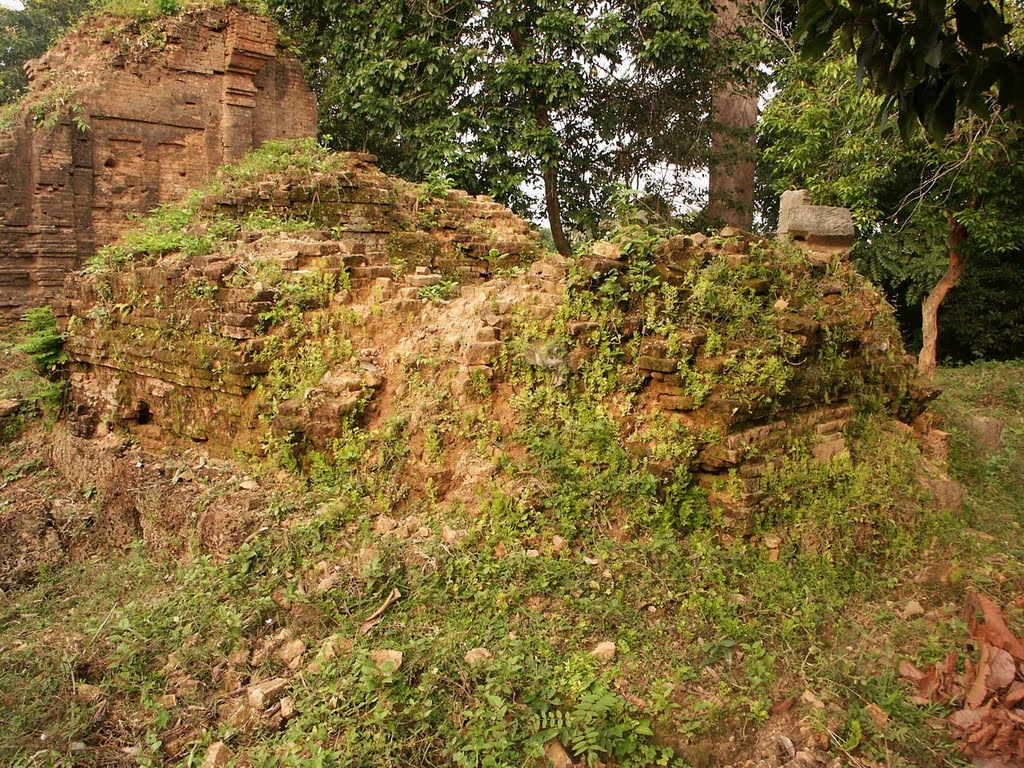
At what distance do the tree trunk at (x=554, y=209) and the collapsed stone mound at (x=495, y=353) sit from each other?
279 inches

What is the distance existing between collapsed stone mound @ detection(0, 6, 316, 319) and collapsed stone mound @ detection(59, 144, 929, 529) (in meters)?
5.07

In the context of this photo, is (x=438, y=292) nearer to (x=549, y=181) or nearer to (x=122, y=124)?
(x=549, y=181)

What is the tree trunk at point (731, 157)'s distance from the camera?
14070mm

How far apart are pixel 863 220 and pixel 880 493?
6.91 m

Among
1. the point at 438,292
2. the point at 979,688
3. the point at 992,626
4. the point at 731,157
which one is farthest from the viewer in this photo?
the point at 731,157

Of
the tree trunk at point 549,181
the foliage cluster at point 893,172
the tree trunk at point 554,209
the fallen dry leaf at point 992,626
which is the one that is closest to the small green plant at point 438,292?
the fallen dry leaf at point 992,626

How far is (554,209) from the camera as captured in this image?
13.4 meters

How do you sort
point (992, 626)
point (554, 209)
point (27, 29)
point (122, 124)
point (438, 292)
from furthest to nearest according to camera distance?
point (27, 29), point (554, 209), point (122, 124), point (438, 292), point (992, 626)

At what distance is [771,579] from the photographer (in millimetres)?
4031

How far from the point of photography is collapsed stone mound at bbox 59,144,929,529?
448cm

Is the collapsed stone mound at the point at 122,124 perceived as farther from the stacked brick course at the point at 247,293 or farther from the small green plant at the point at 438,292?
the small green plant at the point at 438,292

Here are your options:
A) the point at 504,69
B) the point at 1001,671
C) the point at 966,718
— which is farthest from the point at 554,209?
the point at 966,718

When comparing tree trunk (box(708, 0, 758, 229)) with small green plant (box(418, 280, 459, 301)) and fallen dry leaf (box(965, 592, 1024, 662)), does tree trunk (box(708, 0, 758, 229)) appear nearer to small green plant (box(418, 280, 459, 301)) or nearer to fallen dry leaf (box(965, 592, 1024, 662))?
small green plant (box(418, 280, 459, 301))

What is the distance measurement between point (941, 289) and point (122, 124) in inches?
515
